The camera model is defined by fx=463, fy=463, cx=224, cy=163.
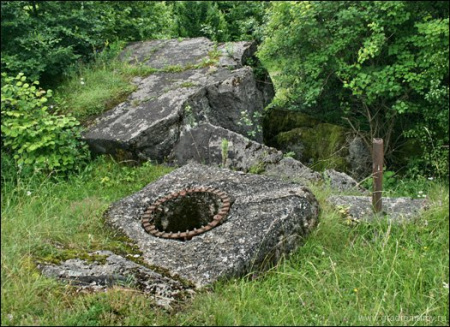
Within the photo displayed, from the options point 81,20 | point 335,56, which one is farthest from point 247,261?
point 81,20

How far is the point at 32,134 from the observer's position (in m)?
5.19

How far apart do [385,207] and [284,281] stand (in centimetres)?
147

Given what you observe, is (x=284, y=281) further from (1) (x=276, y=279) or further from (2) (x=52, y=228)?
(2) (x=52, y=228)

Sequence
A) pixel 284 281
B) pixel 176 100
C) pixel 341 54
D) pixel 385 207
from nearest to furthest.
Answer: pixel 284 281, pixel 385 207, pixel 341 54, pixel 176 100

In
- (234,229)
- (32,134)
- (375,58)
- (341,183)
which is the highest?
(375,58)

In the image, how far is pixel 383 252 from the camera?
361 centimetres

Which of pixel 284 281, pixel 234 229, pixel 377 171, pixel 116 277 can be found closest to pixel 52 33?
pixel 234 229

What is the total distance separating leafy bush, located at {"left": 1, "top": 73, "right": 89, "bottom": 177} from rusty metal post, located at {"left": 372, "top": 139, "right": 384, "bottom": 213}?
3384 mm

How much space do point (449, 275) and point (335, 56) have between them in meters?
3.41

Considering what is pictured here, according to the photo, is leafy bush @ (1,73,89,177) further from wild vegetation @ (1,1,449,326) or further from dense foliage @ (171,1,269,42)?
dense foliage @ (171,1,269,42)

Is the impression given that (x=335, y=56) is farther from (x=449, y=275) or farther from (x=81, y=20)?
(x=81, y=20)

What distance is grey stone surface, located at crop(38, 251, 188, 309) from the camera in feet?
10.7

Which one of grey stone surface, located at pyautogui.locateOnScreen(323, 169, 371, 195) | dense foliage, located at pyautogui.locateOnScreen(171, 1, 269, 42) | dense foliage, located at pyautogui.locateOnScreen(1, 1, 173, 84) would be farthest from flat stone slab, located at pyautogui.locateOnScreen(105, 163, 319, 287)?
dense foliage, located at pyautogui.locateOnScreen(171, 1, 269, 42)

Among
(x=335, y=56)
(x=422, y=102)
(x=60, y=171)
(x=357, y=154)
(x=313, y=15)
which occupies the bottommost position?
(x=357, y=154)
